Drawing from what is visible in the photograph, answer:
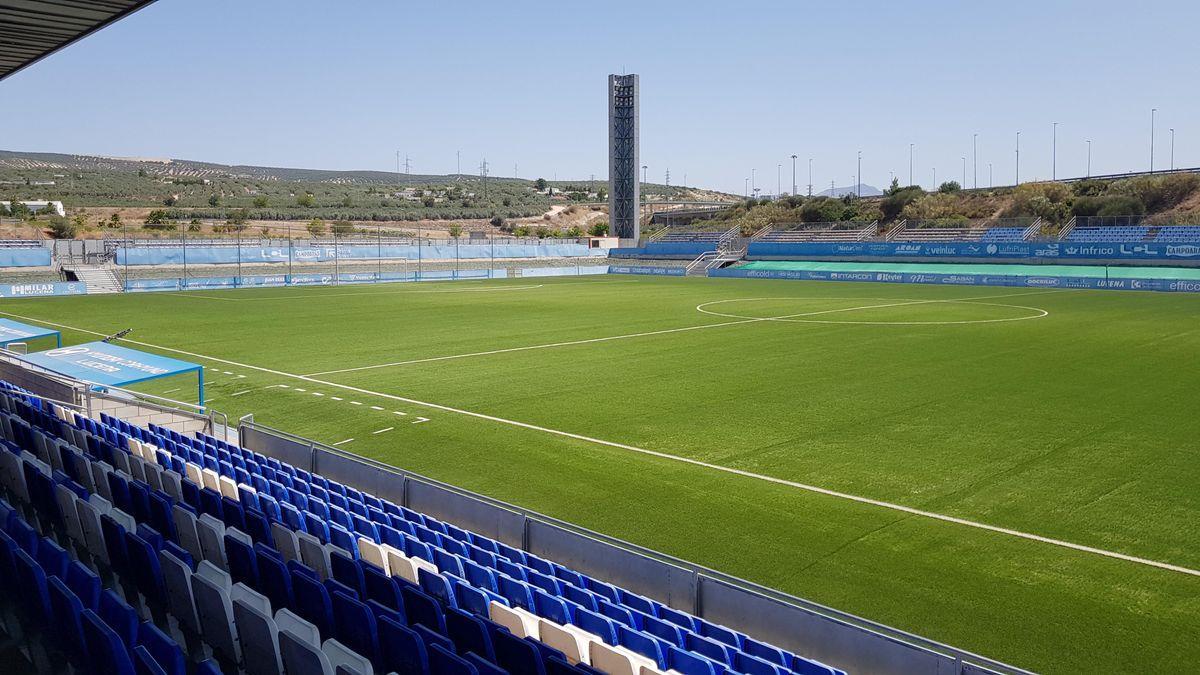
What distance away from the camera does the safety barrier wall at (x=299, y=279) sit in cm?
5777

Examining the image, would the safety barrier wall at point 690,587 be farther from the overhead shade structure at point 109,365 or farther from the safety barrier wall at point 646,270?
the safety barrier wall at point 646,270

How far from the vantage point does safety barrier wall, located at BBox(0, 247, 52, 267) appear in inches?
2208

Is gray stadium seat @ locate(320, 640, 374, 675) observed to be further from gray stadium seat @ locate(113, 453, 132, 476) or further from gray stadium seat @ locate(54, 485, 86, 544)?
gray stadium seat @ locate(113, 453, 132, 476)

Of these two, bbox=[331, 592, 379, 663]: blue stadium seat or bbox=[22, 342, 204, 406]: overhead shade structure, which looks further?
bbox=[22, 342, 204, 406]: overhead shade structure

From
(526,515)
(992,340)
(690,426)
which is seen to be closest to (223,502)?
(526,515)

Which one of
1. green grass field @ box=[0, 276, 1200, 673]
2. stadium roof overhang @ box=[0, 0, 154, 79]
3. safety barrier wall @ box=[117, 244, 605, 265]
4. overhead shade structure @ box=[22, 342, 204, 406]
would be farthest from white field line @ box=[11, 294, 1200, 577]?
safety barrier wall @ box=[117, 244, 605, 265]

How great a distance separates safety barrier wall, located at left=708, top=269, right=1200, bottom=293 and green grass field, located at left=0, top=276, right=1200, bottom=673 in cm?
1533

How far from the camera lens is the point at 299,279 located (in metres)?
64.0

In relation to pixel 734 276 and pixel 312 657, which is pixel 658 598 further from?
pixel 734 276

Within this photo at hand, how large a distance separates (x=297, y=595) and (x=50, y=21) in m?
10.9

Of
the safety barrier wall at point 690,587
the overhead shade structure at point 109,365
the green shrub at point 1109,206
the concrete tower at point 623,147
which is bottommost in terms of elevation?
the safety barrier wall at point 690,587

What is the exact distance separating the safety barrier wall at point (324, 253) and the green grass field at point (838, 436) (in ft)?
86.1

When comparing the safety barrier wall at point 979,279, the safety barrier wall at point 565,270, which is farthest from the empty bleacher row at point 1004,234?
the safety barrier wall at point 565,270

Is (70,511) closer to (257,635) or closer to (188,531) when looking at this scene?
(188,531)
